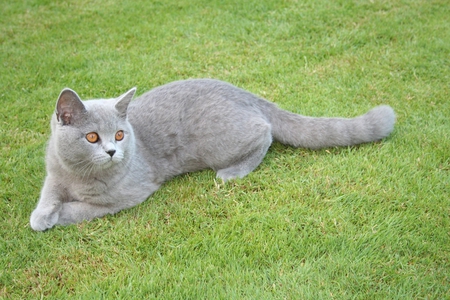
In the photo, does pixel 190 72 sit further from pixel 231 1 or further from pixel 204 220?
pixel 204 220

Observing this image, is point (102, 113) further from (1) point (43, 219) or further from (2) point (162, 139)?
(1) point (43, 219)

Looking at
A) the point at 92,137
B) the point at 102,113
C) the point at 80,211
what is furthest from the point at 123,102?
the point at 80,211

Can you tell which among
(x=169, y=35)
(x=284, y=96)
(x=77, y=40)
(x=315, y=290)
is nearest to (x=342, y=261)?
(x=315, y=290)

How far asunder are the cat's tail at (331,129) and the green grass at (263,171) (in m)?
0.10

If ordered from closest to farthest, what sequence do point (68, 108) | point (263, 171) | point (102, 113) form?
1. point (68, 108)
2. point (102, 113)
3. point (263, 171)

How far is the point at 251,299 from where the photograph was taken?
7.89 ft

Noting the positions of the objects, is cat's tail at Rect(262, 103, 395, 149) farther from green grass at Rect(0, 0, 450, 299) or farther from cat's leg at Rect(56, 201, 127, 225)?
cat's leg at Rect(56, 201, 127, 225)

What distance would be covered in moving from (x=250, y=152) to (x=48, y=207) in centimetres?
140

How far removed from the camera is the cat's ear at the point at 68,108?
278 centimetres

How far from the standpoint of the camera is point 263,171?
3.43m

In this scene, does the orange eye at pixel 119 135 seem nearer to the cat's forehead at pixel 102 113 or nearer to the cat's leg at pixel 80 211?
the cat's forehead at pixel 102 113

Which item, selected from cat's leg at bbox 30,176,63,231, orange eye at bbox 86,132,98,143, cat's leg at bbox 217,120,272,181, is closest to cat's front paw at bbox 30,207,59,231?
cat's leg at bbox 30,176,63,231

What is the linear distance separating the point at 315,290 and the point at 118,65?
3334 millimetres

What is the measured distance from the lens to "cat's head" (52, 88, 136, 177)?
285 centimetres
